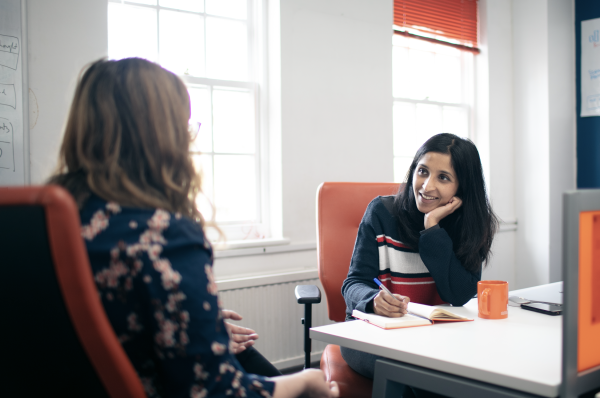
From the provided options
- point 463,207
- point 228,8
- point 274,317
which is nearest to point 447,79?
point 228,8

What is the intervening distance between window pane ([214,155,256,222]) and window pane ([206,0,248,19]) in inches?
34.1

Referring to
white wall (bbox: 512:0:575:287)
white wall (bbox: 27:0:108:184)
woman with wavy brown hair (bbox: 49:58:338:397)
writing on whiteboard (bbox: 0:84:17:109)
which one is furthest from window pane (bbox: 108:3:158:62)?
white wall (bbox: 512:0:575:287)

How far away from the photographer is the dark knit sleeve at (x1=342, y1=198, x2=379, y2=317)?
1566mm

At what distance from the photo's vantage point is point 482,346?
3.35 feet

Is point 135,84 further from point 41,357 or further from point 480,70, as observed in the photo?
point 480,70

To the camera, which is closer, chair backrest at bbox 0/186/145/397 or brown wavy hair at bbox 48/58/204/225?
chair backrest at bbox 0/186/145/397

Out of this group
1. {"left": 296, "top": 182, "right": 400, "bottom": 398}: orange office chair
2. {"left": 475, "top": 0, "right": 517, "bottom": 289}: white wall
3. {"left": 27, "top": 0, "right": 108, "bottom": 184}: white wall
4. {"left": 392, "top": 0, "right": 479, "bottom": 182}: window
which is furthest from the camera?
{"left": 475, "top": 0, "right": 517, "bottom": 289}: white wall

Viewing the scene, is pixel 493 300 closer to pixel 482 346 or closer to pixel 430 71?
pixel 482 346

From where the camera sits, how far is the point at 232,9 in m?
2.82

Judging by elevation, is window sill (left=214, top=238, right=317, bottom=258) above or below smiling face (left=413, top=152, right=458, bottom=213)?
below

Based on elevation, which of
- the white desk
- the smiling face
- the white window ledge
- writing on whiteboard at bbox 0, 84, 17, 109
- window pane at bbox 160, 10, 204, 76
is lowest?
the white window ledge

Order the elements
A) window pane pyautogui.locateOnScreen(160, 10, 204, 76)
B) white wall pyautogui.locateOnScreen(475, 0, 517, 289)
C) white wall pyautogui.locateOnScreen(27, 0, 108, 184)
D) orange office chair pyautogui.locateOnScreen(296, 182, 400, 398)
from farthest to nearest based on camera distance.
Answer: white wall pyautogui.locateOnScreen(475, 0, 517, 289)
window pane pyautogui.locateOnScreen(160, 10, 204, 76)
white wall pyautogui.locateOnScreen(27, 0, 108, 184)
orange office chair pyautogui.locateOnScreen(296, 182, 400, 398)

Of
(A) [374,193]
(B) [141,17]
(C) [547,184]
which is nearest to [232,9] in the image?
(B) [141,17]

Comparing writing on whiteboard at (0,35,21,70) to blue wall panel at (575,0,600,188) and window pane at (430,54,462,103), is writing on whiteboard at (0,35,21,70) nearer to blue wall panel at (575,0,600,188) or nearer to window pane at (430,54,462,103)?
window pane at (430,54,462,103)
